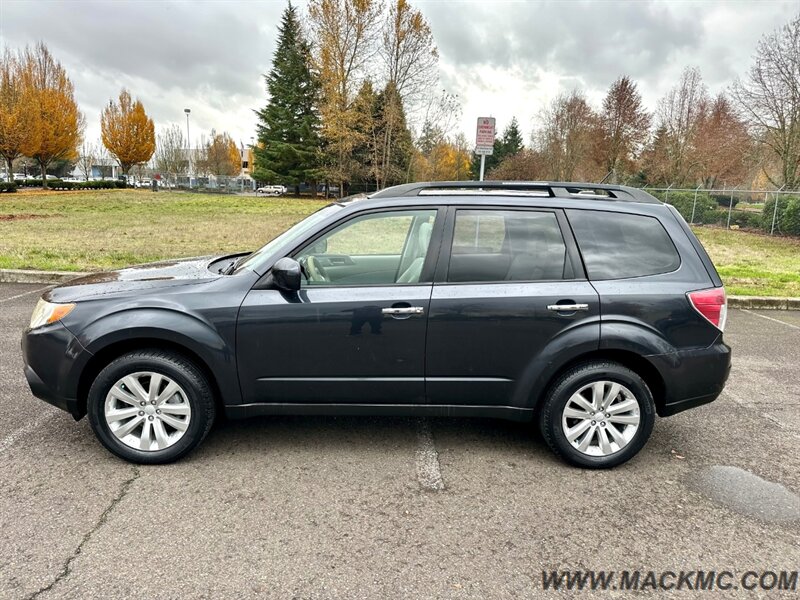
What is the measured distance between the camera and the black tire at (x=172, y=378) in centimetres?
308

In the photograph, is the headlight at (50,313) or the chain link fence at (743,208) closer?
the headlight at (50,313)

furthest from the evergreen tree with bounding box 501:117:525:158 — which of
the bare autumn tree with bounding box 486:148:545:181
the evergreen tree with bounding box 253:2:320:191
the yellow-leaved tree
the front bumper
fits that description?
the front bumper

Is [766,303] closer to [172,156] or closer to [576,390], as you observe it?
[576,390]

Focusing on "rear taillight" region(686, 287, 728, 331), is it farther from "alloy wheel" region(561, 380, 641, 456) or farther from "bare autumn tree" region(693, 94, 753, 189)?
"bare autumn tree" region(693, 94, 753, 189)

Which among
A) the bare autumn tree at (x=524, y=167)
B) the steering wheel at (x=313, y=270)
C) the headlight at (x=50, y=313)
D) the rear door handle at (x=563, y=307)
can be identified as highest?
the bare autumn tree at (x=524, y=167)

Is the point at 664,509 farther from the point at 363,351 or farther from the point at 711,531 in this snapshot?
the point at 363,351

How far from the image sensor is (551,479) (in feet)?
10.3

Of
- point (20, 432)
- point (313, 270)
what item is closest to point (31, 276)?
point (20, 432)

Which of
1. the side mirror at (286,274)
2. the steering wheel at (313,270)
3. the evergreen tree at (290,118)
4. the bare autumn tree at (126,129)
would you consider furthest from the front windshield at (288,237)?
the bare autumn tree at (126,129)

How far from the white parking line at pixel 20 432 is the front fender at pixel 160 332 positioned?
79 cm

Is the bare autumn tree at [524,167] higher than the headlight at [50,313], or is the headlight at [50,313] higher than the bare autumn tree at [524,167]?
the bare autumn tree at [524,167]

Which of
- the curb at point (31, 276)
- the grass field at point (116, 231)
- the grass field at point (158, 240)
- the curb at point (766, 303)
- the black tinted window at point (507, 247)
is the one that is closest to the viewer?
the black tinted window at point (507, 247)

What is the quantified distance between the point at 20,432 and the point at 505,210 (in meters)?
3.58

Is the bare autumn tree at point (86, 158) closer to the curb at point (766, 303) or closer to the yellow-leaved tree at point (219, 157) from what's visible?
the yellow-leaved tree at point (219, 157)
